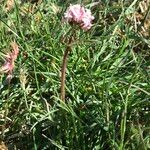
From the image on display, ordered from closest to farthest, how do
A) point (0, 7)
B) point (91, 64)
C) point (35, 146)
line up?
1. point (35, 146)
2. point (91, 64)
3. point (0, 7)

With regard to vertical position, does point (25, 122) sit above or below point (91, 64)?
below

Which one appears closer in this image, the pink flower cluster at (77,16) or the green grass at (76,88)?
the pink flower cluster at (77,16)

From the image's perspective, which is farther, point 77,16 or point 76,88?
point 76,88

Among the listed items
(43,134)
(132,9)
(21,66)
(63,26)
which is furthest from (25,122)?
(132,9)

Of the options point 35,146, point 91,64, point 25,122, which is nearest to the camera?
point 35,146

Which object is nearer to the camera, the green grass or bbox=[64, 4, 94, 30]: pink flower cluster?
bbox=[64, 4, 94, 30]: pink flower cluster

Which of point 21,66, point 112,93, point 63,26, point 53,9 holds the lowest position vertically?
point 112,93

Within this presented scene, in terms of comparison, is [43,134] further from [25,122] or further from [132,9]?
[132,9]

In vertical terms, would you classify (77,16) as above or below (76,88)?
above
